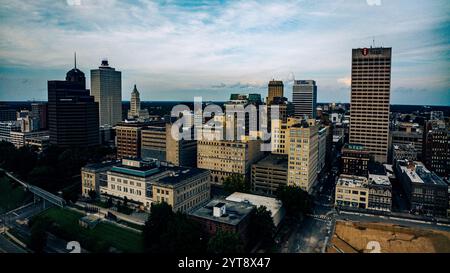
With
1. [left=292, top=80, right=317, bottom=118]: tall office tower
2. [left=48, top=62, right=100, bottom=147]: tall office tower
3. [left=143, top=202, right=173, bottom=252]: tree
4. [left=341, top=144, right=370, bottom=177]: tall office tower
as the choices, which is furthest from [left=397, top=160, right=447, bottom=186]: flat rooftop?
[left=48, top=62, right=100, bottom=147]: tall office tower

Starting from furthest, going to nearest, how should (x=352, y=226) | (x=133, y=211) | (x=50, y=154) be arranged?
1. (x=50, y=154)
2. (x=133, y=211)
3. (x=352, y=226)

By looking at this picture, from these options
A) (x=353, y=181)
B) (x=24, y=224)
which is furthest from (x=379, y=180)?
(x=24, y=224)

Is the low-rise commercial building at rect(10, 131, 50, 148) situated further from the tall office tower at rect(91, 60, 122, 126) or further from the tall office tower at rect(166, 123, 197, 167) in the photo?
the tall office tower at rect(166, 123, 197, 167)

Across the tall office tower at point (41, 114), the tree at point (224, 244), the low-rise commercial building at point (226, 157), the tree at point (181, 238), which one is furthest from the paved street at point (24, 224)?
the tall office tower at point (41, 114)

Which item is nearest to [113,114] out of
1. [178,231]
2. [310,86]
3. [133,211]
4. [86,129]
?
[86,129]

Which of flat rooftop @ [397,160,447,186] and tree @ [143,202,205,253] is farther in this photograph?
flat rooftop @ [397,160,447,186]

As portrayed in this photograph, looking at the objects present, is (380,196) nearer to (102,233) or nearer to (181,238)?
(181,238)
